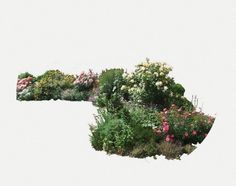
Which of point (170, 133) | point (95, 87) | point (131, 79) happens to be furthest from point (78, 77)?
point (170, 133)

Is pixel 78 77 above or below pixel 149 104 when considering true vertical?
above

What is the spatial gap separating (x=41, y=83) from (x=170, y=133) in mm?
5304

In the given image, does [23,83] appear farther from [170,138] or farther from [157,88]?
[170,138]

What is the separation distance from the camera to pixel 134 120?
1341 centimetres

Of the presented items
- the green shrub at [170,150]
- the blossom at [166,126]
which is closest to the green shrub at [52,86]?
the blossom at [166,126]

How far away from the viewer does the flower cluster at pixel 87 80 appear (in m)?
16.9

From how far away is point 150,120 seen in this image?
44.2ft

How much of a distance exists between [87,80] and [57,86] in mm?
862

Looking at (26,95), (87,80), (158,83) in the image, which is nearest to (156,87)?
(158,83)

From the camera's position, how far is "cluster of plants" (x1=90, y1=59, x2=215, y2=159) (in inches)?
509

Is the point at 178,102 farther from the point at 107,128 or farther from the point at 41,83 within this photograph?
the point at 41,83

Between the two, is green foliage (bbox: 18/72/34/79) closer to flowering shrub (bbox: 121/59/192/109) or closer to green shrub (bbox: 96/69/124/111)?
green shrub (bbox: 96/69/124/111)

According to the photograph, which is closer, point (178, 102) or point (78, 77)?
point (178, 102)

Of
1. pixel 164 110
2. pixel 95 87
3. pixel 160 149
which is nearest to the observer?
pixel 160 149
